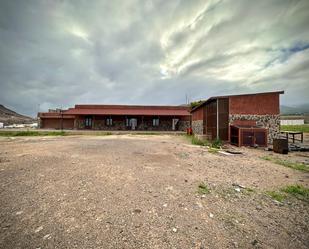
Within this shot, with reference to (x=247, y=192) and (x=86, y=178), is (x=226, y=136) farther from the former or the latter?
(x=86, y=178)

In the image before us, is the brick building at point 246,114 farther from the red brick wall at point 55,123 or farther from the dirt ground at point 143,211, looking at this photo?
the red brick wall at point 55,123

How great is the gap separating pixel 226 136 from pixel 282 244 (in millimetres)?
13516

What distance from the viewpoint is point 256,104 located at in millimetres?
14867

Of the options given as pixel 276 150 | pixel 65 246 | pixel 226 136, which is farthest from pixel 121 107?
pixel 65 246

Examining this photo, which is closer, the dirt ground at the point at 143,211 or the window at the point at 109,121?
the dirt ground at the point at 143,211

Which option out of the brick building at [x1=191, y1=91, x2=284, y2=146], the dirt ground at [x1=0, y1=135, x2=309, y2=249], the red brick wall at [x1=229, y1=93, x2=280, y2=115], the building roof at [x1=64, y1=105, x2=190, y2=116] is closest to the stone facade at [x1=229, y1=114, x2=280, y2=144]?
the brick building at [x1=191, y1=91, x2=284, y2=146]

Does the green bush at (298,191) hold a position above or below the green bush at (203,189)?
below

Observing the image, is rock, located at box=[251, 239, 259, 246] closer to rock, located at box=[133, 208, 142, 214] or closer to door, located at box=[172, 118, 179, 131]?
rock, located at box=[133, 208, 142, 214]

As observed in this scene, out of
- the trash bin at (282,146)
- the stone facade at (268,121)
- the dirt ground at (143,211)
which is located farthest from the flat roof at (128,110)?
the dirt ground at (143,211)

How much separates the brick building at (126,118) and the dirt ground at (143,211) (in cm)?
2296

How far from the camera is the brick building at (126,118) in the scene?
2841 centimetres

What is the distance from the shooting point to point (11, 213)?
3107 mm

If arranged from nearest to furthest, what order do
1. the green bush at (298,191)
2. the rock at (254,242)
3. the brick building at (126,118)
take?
the rock at (254,242)
the green bush at (298,191)
the brick building at (126,118)

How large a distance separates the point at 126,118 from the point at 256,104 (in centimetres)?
2024
